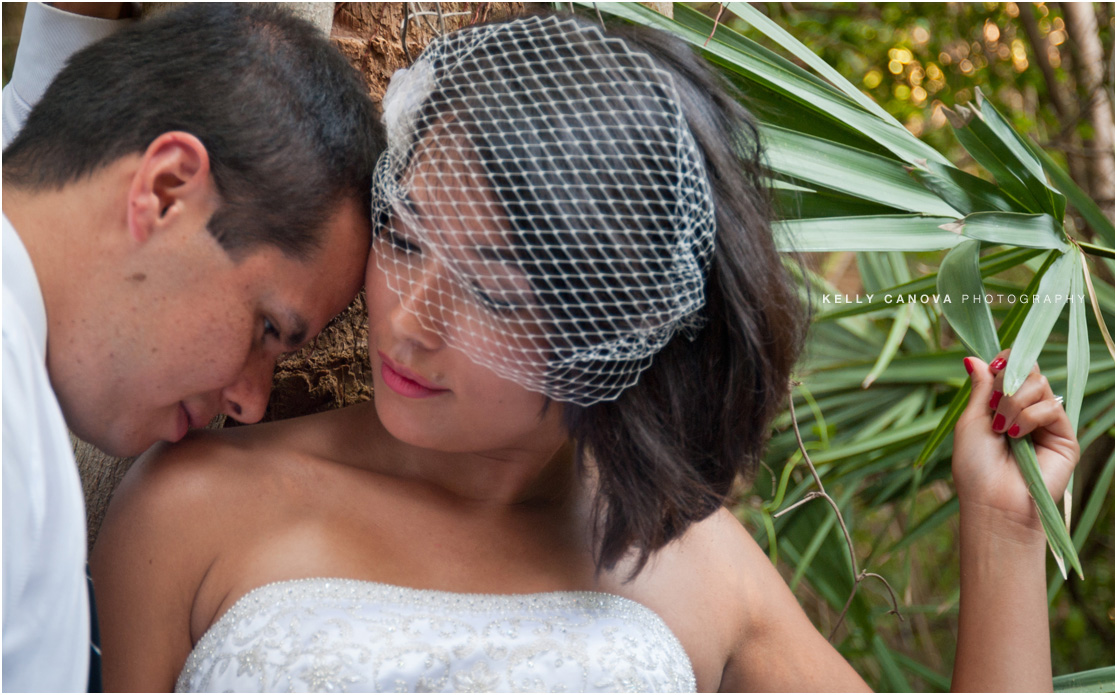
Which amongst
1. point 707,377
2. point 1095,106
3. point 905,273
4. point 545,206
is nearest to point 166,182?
point 545,206

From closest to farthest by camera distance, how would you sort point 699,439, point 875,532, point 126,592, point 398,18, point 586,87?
point 586,87, point 126,592, point 699,439, point 398,18, point 875,532

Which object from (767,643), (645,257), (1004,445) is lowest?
(767,643)

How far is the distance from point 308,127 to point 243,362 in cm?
38

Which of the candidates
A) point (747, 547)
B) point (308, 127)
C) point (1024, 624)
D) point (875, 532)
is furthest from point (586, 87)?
point (875, 532)

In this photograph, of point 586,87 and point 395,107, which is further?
point 395,107

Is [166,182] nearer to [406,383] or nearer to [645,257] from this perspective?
[406,383]

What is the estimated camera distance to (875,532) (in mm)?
4812

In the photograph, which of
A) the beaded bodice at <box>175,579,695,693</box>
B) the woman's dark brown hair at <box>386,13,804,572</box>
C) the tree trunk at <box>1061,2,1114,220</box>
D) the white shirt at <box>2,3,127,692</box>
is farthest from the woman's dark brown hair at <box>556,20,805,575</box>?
the tree trunk at <box>1061,2,1114,220</box>

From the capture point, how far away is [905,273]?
104 inches

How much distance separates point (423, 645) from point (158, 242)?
76 centimetres

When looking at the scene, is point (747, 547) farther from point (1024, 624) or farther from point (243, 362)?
point (243, 362)

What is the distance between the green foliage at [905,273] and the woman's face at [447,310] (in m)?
0.66

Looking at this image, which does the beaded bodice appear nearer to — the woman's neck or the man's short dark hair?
the woman's neck

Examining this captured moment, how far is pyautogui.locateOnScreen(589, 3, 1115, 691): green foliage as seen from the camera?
1.68 m
